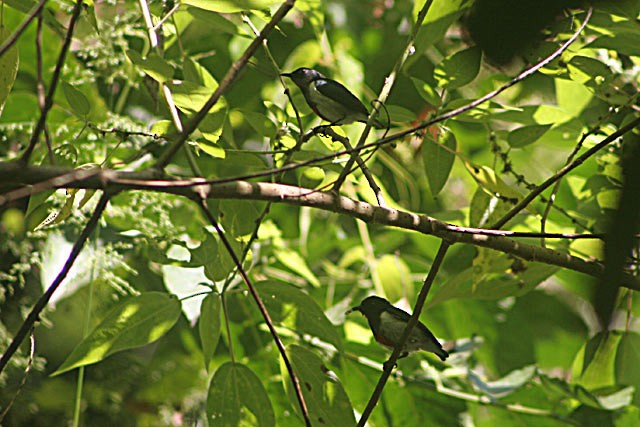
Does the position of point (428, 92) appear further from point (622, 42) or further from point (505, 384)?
point (505, 384)

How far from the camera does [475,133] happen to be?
4.01 feet

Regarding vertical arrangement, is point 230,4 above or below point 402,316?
above

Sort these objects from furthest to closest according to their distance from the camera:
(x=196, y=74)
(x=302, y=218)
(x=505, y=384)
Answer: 1. (x=302, y=218)
2. (x=505, y=384)
3. (x=196, y=74)

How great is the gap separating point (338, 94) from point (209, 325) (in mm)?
184

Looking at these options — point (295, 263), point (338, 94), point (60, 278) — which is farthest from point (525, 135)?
point (60, 278)

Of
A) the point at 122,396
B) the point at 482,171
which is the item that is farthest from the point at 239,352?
A: the point at 482,171

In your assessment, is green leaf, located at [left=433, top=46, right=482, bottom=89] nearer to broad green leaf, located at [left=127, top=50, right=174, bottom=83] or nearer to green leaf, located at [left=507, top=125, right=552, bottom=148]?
green leaf, located at [left=507, top=125, right=552, bottom=148]

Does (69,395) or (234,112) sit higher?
(234,112)

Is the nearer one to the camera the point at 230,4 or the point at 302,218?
the point at 230,4

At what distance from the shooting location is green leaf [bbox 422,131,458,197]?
57 centimetres

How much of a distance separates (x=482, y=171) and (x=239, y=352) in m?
0.38

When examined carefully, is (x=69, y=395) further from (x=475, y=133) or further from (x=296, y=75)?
(x=475, y=133)

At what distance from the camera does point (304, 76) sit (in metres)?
0.54

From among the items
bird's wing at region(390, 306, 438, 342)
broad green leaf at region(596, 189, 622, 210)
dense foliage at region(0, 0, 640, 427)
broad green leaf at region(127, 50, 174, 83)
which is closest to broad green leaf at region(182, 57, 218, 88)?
dense foliage at region(0, 0, 640, 427)
